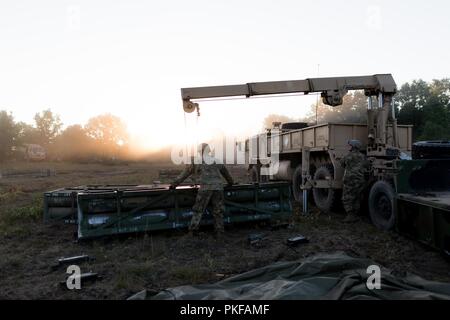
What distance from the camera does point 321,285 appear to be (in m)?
3.97

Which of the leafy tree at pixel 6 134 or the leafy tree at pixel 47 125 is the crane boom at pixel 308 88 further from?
the leafy tree at pixel 47 125

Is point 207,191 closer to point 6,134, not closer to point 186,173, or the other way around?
point 186,173

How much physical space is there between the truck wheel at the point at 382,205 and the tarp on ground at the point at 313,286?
112 inches

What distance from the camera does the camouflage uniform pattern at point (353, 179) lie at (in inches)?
336

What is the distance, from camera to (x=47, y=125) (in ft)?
214

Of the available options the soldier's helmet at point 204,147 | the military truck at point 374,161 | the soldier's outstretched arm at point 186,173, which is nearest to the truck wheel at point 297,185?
the military truck at point 374,161

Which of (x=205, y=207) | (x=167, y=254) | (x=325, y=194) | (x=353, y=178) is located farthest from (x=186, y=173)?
(x=325, y=194)

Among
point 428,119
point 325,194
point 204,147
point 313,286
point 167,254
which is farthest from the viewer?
point 428,119

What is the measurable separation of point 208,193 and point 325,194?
4.37 m

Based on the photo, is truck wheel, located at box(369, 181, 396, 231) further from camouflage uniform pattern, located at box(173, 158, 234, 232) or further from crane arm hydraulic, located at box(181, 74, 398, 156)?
camouflage uniform pattern, located at box(173, 158, 234, 232)

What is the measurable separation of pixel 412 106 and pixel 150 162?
32.5m

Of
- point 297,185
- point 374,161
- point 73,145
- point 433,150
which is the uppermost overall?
point 73,145
